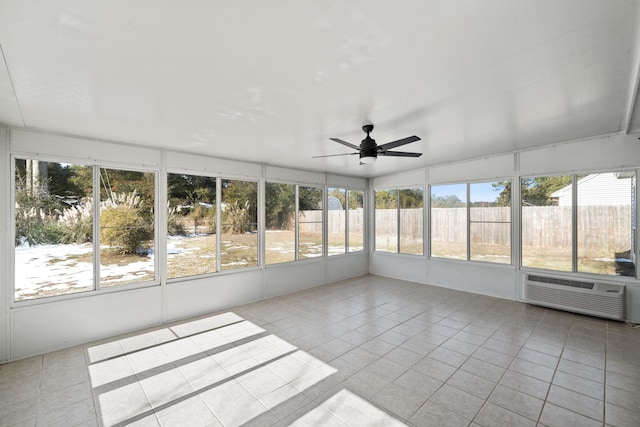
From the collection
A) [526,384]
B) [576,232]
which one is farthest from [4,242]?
[576,232]

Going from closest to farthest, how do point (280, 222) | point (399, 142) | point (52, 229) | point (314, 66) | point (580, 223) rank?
point (314, 66) < point (399, 142) < point (52, 229) < point (580, 223) < point (280, 222)

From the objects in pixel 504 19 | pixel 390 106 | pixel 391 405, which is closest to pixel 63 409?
pixel 391 405

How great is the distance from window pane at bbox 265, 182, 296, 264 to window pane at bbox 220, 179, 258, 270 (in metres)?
0.28

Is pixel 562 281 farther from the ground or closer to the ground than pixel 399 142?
closer to the ground

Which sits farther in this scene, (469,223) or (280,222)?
(280,222)

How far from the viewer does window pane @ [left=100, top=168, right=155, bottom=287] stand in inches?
150

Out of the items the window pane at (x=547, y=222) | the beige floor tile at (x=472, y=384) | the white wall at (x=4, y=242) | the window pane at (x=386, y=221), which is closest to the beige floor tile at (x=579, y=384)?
the beige floor tile at (x=472, y=384)

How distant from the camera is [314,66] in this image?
6.68 feet

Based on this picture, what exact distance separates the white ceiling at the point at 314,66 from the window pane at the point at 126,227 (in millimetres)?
687

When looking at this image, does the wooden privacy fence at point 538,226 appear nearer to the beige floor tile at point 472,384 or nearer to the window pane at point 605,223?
the window pane at point 605,223

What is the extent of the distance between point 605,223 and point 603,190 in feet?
1.64

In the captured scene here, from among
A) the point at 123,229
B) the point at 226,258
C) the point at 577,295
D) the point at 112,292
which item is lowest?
the point at 577,295

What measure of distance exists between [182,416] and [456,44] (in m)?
3.36

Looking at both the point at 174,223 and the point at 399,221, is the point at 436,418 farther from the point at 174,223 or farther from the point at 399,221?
the point at 399,221
